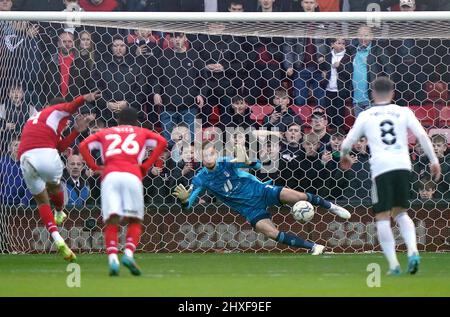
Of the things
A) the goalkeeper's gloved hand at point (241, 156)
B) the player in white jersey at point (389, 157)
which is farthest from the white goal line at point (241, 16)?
the player in white jersey at point (389, 157)

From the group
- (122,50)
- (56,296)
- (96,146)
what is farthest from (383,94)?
(122,50)

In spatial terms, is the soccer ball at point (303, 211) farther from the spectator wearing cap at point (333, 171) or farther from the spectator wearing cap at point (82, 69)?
the spectator wearing cap at point (82, 69)

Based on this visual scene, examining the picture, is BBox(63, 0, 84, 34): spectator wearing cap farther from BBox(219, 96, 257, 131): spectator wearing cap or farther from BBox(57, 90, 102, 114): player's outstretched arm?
BBox(57, 90, 102, 114): player's outstretched arm

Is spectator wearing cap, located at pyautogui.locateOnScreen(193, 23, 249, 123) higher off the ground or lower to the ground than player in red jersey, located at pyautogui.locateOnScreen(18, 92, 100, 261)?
higher

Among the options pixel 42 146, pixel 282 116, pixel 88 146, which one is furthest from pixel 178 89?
pixel 88 146

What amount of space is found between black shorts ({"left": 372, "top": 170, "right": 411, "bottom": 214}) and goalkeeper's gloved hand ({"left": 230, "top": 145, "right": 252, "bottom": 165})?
3445mm

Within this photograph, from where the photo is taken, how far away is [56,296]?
9273 millimetres

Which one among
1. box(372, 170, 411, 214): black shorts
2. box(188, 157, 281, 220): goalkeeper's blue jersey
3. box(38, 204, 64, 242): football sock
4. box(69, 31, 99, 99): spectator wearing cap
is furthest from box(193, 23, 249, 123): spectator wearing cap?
box(372, 170, 411, 214): black shorts

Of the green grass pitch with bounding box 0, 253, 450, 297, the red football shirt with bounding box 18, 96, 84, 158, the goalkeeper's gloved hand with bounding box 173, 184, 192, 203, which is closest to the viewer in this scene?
the green grass pitch with bounding box 0, 253, 450, 297

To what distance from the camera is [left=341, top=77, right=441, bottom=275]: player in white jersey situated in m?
11.1

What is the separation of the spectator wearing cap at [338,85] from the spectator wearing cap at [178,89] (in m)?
1.70

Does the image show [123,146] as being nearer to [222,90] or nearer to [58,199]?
[58,199]

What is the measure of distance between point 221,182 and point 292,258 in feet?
4.95

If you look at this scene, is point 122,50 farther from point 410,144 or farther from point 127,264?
point 127,264
